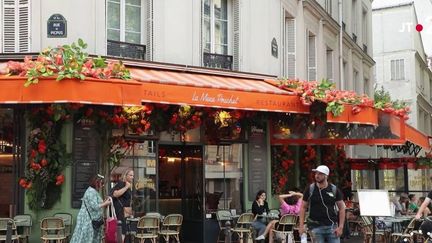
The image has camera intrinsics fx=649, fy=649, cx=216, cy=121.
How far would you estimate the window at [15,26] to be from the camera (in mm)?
12469

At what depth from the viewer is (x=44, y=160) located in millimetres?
11820

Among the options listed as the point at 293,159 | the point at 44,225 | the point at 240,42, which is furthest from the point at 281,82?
the point at 44,225

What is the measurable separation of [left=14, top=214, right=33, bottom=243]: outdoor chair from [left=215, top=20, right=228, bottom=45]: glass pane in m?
6.02

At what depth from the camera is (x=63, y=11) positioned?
494 inches

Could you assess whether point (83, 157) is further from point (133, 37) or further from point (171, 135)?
point (133, 37)

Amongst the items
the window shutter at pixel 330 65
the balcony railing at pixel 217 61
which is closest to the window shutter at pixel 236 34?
the balcony railing at pixel 217 61

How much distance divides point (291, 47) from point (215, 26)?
3702 mm

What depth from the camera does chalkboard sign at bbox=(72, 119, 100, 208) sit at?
12.2 metres

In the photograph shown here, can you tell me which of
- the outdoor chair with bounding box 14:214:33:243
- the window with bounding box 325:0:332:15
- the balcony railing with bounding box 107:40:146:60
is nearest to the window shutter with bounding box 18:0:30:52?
the balcony railing with bounding box 107:40:146:60

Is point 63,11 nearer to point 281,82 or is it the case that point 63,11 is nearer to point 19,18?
point 19,18

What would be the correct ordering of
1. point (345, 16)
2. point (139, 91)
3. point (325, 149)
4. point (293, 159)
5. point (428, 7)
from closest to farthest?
point (139, 91)
point (293, 159)
point (325, 149)
point (345, 16)
point (428, 7)

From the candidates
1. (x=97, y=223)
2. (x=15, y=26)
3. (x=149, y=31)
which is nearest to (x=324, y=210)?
(x=97, y=223)

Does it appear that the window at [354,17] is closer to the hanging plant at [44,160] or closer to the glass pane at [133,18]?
the glass pane at [133,18]

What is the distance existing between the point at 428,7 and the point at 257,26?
1403 inches
